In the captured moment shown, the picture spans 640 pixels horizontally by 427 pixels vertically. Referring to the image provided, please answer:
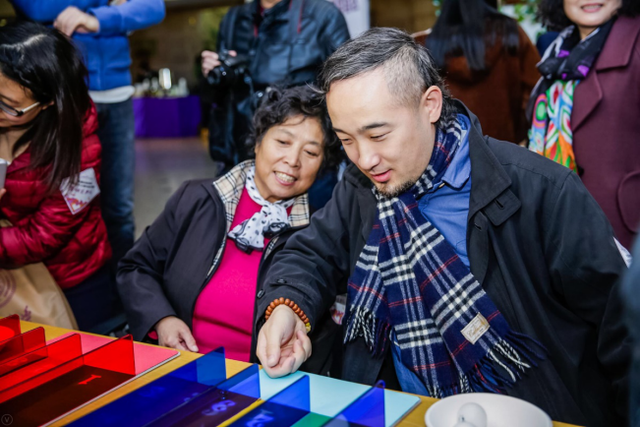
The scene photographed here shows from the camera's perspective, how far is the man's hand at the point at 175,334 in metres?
1.75

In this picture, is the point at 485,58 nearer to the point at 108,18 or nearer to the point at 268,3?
the point at 268,3

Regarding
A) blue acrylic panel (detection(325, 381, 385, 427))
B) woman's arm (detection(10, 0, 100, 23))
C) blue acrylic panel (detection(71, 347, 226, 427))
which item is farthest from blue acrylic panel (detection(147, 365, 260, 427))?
woman's arm (detection(10, 0, 100, 23))

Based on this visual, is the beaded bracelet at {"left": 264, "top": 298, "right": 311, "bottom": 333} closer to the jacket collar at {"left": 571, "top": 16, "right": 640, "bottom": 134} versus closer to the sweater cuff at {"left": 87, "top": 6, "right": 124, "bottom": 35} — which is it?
the jacket collar at {"left": 571, "top": 16, "right": 640, "bottom": 134}

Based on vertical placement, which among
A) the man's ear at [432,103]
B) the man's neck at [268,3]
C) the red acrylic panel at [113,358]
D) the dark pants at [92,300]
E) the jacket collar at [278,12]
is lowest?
the dark pants at [92,300]

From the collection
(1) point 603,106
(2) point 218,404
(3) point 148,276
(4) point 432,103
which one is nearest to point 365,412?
(2) point 218,404

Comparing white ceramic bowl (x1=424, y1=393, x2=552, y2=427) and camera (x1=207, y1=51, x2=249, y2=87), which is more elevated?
camera (x1=207, y1=51, x2=249, y2=87)

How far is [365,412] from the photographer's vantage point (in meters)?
1.00

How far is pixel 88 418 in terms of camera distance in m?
1.02

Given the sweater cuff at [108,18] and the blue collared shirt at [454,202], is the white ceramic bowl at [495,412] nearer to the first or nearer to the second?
the blue collared shirt at [454,202]

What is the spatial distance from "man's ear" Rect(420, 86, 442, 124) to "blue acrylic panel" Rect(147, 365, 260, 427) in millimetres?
676

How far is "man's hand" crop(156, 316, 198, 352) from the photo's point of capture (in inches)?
68.9

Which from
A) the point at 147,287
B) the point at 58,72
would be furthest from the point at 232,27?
the point at 147,287

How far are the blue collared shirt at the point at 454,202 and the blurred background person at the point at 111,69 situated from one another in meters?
1.63

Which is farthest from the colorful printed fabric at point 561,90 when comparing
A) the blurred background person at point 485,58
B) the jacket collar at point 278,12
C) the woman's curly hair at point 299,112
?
the jacket collar at point 278,12
